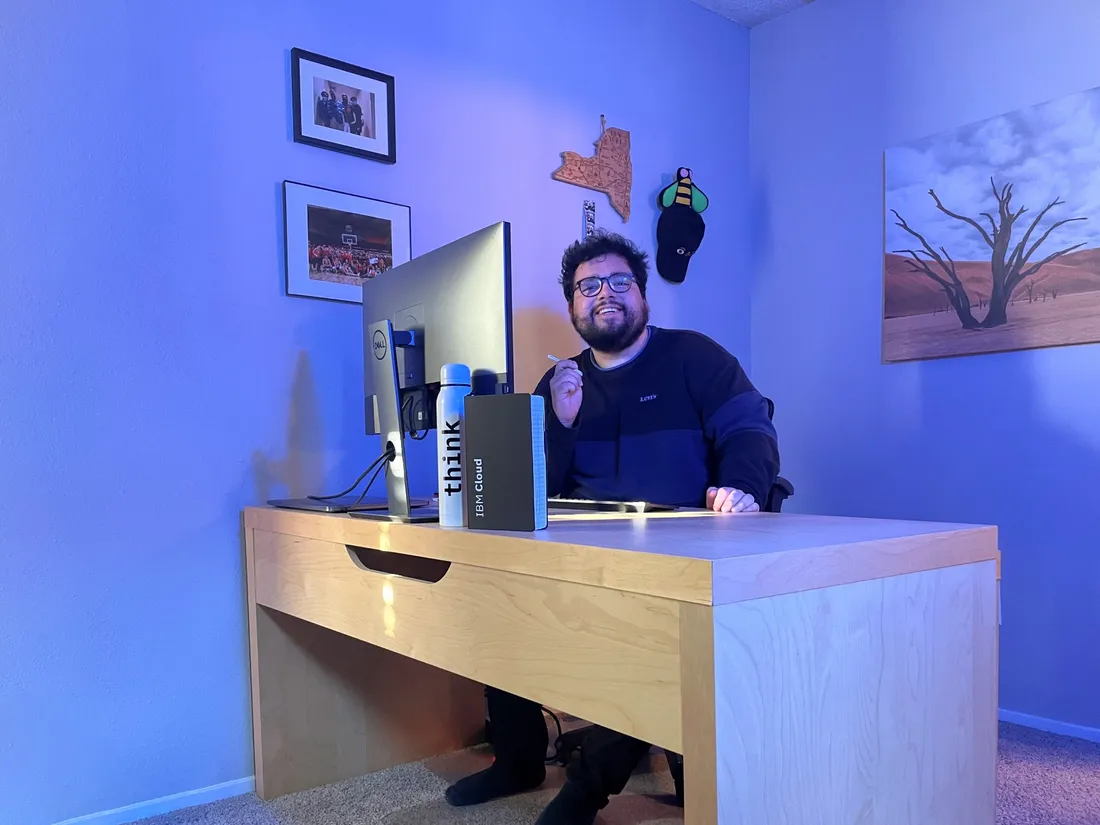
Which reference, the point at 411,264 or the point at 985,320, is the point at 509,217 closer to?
the point at 411,264

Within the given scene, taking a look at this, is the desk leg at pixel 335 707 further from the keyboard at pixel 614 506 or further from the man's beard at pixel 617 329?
the man's beard at pixel 617 329

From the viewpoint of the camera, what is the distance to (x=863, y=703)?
81 centimetres

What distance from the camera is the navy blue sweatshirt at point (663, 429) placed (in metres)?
1.74

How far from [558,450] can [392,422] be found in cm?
64

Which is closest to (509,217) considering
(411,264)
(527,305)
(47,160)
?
(527,305)

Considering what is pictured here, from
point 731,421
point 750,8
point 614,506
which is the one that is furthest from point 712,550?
point 750,8

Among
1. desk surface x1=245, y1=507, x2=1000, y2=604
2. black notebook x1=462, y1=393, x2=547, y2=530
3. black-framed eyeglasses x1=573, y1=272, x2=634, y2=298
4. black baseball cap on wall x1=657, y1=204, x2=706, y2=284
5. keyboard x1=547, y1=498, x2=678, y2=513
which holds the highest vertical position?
black baseball cap on wall x1=657, y1=204, x2=706, y2=284

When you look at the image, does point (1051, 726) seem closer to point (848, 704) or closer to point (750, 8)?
point (848, 704)

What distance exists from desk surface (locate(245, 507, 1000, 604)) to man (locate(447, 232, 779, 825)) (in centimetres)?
53

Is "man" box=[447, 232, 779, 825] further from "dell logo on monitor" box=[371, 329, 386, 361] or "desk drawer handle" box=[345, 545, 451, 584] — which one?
"dell logo on monitor" box=[371, 329, 386, 361]

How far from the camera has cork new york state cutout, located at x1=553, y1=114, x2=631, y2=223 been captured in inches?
94.0

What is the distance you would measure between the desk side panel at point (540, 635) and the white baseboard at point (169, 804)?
26.5 inches

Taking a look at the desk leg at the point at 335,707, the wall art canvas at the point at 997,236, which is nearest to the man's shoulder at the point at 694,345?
the wall art canvas at the point at 997,236

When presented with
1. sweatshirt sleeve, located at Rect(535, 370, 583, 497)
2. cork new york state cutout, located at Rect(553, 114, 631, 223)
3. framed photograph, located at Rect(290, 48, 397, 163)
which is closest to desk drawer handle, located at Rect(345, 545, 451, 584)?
sweatshirt sleeve, located at Rect(535, 370, 583, 497)
